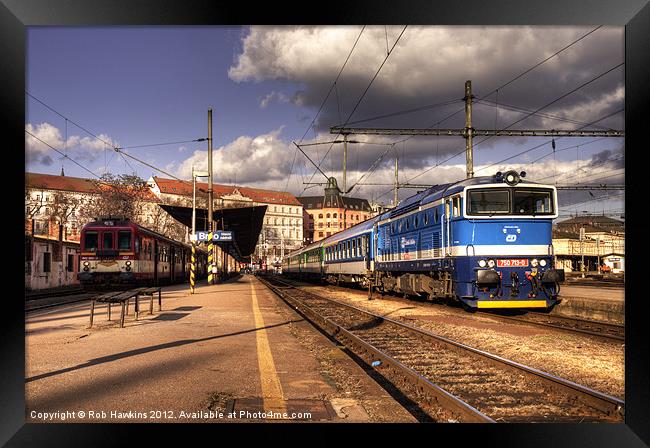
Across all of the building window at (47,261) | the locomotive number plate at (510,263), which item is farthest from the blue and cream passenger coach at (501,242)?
the building window at (47,261)

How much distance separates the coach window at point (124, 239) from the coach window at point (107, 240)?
0.32 meters

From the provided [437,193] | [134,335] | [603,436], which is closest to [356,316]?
[437,193]

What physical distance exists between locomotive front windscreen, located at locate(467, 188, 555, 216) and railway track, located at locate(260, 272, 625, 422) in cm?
497

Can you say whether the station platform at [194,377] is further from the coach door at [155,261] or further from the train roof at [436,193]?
the coach door at [155,261]

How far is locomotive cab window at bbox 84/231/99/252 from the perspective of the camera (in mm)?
25828

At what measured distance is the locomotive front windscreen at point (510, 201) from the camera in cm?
1408

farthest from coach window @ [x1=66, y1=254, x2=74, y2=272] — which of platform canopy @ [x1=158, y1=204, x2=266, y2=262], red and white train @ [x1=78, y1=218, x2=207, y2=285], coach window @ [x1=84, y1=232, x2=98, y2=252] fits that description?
coach window @ [x1=84, y1=232, x2=98, y2=252]

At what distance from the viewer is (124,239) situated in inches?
1027

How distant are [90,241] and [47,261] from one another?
1004cm

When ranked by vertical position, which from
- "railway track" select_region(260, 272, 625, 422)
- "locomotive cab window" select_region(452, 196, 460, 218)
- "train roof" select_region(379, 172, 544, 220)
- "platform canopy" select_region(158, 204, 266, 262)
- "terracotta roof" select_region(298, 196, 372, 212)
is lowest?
"railway track" select_region(260, 272, 625, 422)

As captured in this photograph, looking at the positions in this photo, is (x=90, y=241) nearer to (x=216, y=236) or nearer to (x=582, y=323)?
(x=216, y=236)

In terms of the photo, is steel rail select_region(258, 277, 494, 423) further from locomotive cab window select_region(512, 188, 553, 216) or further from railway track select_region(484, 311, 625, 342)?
locomotive cab window select_region(512, 188, 553, 216)
